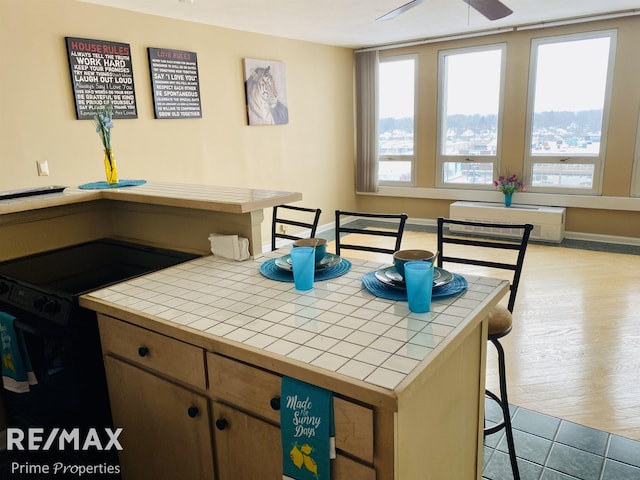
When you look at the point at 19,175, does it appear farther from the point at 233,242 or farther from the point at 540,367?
the point at 540,367

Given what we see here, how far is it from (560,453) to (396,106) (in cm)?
524

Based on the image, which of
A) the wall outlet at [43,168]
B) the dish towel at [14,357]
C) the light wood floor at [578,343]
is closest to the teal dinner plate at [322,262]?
the dish towel at [14,357]

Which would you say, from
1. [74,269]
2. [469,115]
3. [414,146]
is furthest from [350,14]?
[74,269]

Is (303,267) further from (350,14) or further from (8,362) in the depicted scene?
(350,14)

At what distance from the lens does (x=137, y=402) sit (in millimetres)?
1562

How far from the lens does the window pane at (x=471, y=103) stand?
5801 mm

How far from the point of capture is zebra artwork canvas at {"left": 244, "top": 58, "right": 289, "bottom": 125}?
502 centimetres

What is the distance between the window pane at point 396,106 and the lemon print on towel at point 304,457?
581cm

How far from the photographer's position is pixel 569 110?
5.37m

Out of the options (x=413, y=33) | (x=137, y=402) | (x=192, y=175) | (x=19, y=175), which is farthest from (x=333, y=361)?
(x=413, y=33)

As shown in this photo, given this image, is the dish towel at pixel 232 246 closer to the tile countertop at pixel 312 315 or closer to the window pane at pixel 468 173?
the tile countertop at pixel 312 315

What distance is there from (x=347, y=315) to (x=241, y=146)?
4009 mm

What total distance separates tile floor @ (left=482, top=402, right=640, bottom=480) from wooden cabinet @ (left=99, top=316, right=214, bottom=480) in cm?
120

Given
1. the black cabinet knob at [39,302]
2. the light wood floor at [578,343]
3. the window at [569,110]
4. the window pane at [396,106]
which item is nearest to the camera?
the black cabinet knob at [39,302]
